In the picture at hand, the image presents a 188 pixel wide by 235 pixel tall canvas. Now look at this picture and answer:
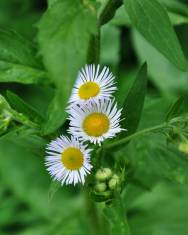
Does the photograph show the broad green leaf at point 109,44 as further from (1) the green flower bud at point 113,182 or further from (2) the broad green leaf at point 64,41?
(2) the broad green leaf at point 64,41

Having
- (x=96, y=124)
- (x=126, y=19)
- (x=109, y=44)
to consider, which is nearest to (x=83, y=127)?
(x=96, y=124)

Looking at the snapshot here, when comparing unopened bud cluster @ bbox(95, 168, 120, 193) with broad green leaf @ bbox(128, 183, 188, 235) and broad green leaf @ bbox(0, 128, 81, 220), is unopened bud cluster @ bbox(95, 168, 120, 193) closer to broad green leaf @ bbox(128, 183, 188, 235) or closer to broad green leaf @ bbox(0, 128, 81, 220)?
broad green leaf @ bbox(128, 183, 188, 235)

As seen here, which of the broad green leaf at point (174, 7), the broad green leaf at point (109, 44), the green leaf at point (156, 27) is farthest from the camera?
the broad green leaf at point (109, 44)

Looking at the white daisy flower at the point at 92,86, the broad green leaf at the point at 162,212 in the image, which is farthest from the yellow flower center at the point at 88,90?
the broad green leaf at the point at 162,212

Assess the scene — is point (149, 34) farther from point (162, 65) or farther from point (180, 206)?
point (162, 65)

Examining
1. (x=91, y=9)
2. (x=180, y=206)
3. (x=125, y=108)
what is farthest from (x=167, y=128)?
(x=180, y=206)

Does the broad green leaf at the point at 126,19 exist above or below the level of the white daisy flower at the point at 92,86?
above

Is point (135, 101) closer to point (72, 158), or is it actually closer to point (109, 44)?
point (72, 158)
